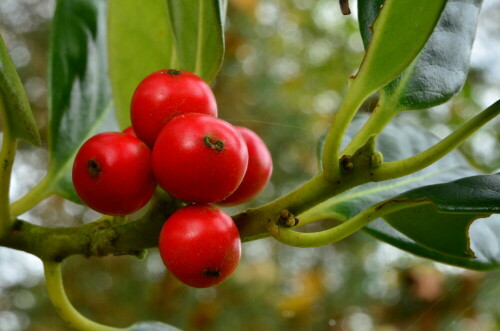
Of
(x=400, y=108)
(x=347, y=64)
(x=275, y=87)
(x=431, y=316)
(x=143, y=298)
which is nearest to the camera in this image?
(x=400, y=108)

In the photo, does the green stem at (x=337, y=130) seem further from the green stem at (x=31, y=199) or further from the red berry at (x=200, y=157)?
the green stem at (x=31, y=199)

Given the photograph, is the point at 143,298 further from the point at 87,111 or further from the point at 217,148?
the point at 217,148

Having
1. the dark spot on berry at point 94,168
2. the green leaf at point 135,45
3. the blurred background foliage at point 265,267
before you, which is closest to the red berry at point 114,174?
the dark spot on berry at point 94,168

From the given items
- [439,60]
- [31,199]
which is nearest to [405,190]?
[439,60]

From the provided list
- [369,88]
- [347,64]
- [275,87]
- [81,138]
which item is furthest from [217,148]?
[347,64]

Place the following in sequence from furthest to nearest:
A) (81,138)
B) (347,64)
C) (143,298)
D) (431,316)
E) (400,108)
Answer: (347,64) → (143,298) → (431,316) → (81,138) → (400,108)

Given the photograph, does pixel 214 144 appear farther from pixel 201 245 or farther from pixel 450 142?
pixel 450 142
